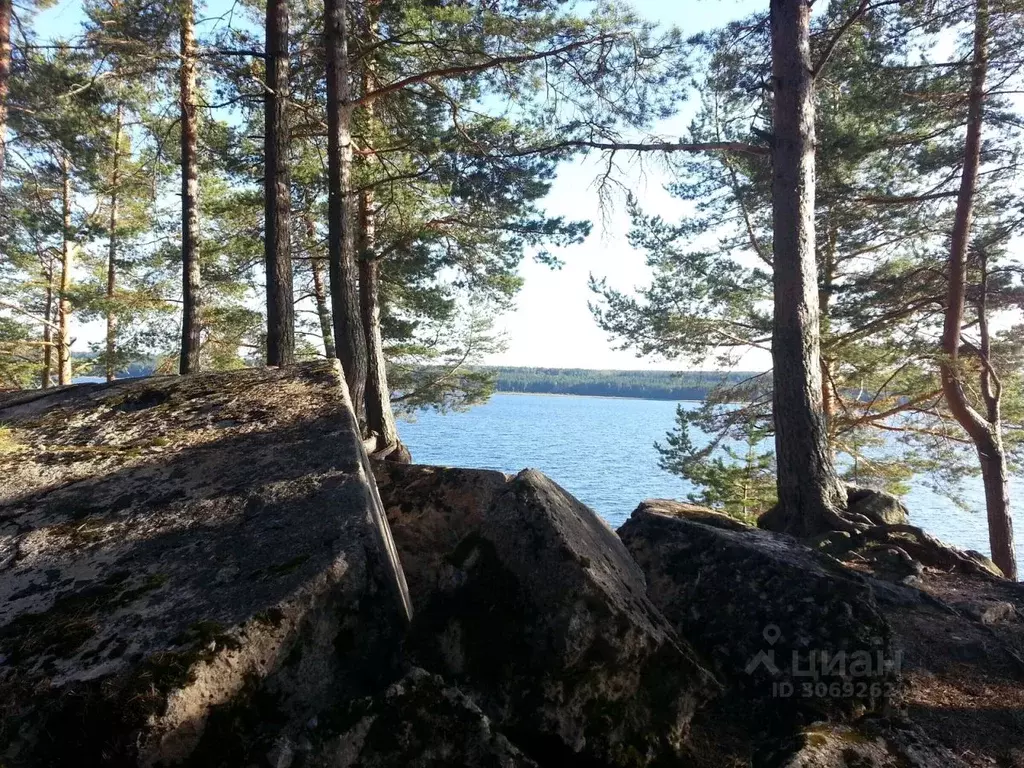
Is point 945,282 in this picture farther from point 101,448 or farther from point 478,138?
point 101,448

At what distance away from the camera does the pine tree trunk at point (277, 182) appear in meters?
7.26

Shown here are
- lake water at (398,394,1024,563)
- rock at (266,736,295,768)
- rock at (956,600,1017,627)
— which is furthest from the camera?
lake water at (398,394,1024,563)

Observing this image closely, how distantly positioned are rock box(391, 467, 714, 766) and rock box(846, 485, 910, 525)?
4.39m

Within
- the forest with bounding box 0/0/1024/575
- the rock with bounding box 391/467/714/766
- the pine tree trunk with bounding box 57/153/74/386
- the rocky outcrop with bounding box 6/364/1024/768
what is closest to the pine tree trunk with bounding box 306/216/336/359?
the forest with bounding box 0/0/1024/575

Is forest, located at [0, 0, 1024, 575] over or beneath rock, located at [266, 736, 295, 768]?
over

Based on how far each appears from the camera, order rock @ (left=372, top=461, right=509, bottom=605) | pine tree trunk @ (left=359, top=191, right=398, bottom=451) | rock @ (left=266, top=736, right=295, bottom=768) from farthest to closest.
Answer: pine tree trunk @ (left=359, top=191, right=398, bottom=451)
rock @ (left=372, top=461, right=509, bottom=605)
rock @ (left=266, top=736, right=295, bottom=768)

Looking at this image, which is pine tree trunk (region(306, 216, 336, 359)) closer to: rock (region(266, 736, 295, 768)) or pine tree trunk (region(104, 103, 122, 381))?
pine tree trunk (region(104, 103, 122, 381))

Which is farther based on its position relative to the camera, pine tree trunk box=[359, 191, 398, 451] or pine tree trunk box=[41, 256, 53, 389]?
pine tree trunk box=[41, 256, 53, 389]

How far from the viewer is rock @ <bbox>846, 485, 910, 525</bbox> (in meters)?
6.00

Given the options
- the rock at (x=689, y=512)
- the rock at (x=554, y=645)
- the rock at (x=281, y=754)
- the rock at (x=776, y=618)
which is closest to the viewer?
the rock at (x=281, y=754)

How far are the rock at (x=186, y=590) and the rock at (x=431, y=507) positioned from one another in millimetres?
638

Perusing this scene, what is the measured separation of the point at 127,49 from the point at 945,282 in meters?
12.7

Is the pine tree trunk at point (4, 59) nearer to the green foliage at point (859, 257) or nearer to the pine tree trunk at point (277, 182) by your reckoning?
the pine tree trunk at point (277, 182)

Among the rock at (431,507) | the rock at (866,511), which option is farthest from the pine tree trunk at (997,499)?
the rock at (431,507)
